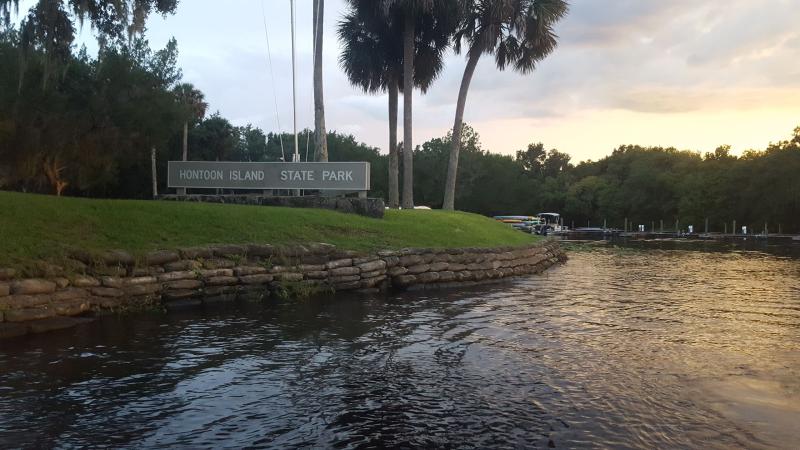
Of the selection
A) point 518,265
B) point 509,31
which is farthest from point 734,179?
point 518,265

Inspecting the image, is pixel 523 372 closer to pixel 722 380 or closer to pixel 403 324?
pixel 722 380

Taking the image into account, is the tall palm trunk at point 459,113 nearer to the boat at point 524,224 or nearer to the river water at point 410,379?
the river water at point 410,379

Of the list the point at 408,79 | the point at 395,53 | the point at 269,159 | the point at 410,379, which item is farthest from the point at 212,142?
the point at 410,379

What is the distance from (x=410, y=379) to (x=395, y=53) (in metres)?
24.6

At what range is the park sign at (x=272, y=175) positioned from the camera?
19031 mm

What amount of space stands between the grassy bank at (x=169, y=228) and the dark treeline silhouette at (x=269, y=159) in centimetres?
354

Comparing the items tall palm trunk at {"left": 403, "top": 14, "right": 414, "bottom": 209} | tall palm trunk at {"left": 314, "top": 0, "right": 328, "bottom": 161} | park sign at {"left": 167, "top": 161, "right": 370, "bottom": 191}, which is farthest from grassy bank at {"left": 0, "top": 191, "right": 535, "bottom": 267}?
tall palm trunk at {"left": 403, "top": 14, "right": 414, "bottom": 209}

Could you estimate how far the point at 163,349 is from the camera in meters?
7.50

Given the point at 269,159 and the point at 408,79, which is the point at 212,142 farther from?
the point at 408,79

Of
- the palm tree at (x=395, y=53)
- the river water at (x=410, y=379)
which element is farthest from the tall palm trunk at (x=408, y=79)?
the river water at (x=410, y=379)

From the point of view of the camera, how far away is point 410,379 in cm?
639

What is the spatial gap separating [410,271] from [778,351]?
8180 mm

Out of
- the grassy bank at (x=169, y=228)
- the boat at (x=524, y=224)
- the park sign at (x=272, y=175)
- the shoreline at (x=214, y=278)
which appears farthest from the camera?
the boat at (x=524, y=224)

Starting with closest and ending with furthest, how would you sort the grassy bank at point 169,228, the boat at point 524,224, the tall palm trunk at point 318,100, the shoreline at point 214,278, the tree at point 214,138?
the shoreline at point 214,278 < the grassy bank at point 169,228 < the tall palm trunk at point 318,100 < the tree at point 214,138 < the boat at point 524,224
